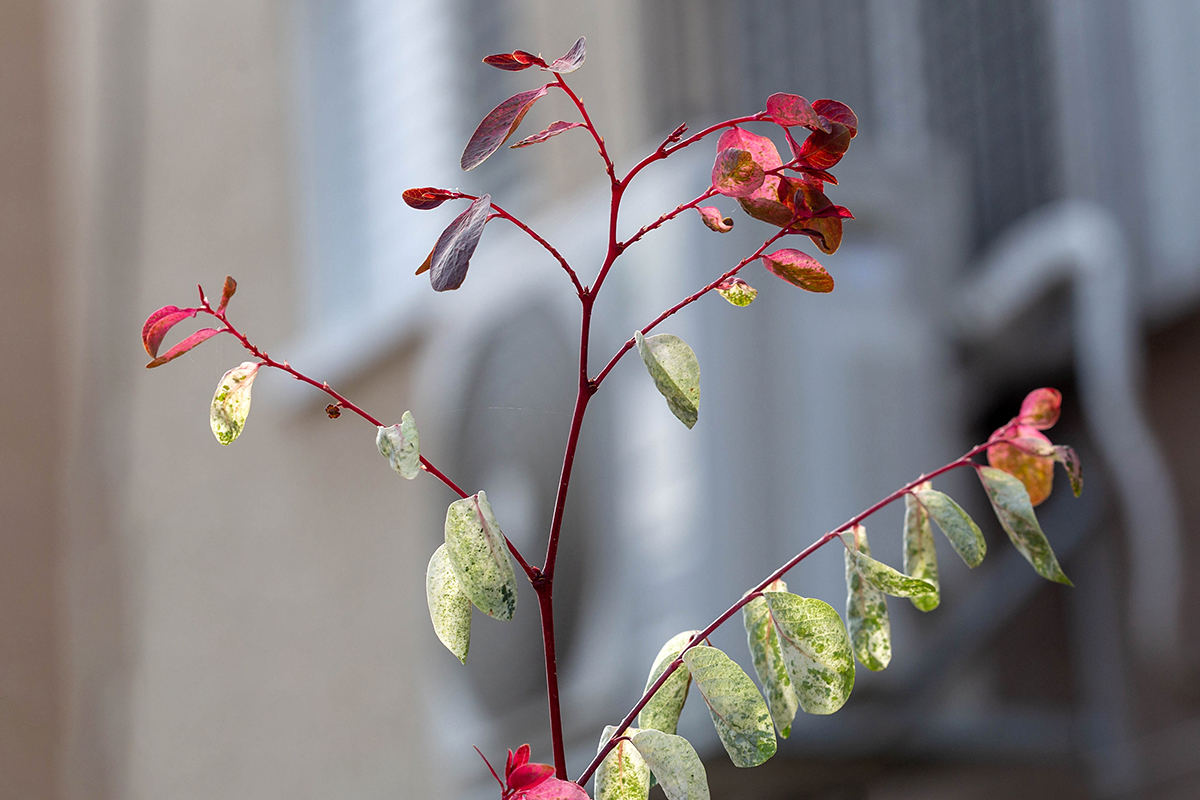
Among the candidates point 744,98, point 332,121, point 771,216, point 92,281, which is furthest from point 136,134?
point 771,216

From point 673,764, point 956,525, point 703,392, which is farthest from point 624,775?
point 703,392

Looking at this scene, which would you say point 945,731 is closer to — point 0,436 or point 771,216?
point 771,216

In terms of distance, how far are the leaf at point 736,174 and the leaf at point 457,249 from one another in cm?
6

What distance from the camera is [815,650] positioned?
438mm

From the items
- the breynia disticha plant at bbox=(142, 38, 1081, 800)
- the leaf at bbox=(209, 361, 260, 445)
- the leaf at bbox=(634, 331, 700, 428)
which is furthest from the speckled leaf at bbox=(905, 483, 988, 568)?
the leaf at bbox=(209, 361, 260, 445)

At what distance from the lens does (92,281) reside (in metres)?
3.32

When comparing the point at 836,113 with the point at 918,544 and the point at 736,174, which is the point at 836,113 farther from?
the point at 918,544

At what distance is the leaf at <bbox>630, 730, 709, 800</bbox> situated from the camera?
41 centimetres

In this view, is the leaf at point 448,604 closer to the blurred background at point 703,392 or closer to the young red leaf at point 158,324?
the young red leaf at point 158,324

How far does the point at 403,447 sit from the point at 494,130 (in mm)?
90

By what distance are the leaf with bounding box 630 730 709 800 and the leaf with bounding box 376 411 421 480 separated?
0.09 metres

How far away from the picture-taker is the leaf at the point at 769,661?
1.58 feet

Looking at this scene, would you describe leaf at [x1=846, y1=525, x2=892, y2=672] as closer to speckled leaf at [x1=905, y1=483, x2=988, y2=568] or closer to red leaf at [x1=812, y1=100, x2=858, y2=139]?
speckled leaf at [x1=905, y1=483, x2=988, y2=568]

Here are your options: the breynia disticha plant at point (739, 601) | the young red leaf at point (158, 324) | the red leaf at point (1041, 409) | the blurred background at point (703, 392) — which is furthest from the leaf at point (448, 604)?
the blurred background at point (703, 392)
